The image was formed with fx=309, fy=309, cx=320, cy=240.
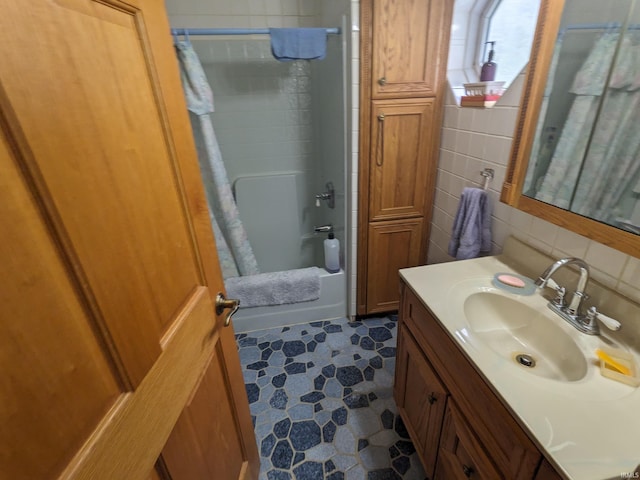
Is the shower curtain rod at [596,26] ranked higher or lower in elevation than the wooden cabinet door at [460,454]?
higher

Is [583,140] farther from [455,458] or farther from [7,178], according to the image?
[7,178]

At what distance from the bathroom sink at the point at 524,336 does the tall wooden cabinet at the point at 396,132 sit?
0.85m

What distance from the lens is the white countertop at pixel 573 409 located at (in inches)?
22.8

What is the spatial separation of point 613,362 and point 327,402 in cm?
121

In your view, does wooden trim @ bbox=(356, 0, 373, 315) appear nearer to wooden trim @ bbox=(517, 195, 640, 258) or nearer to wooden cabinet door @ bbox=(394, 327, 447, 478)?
wooden cabinet door @ bbox=(394, 327, 447, 478)

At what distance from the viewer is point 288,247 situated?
263 centimetres

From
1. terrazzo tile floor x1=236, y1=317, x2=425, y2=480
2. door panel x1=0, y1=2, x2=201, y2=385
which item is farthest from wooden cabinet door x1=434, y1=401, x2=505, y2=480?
door panel x1=0, y1=2, x2=201, y2=385

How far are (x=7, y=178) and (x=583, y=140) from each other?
1259 mm

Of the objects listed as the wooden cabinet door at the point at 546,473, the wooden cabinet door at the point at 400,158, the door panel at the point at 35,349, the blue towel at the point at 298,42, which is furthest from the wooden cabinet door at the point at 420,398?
the blue towel at the point at 298,42

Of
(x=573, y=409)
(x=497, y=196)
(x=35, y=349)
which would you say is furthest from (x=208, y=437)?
(x=497, y=196)

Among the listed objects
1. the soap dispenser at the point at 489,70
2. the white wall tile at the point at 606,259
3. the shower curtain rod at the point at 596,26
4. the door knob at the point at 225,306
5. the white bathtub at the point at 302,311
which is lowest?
the white bathtub at the point at 302,311

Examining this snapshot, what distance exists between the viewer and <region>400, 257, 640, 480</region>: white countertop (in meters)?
0.58

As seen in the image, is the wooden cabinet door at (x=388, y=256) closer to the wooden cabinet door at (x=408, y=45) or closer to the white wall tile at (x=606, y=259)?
the wooden cabinet door at (x=408, y=45)

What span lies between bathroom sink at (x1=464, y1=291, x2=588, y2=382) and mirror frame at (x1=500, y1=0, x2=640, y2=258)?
29 centimetres
